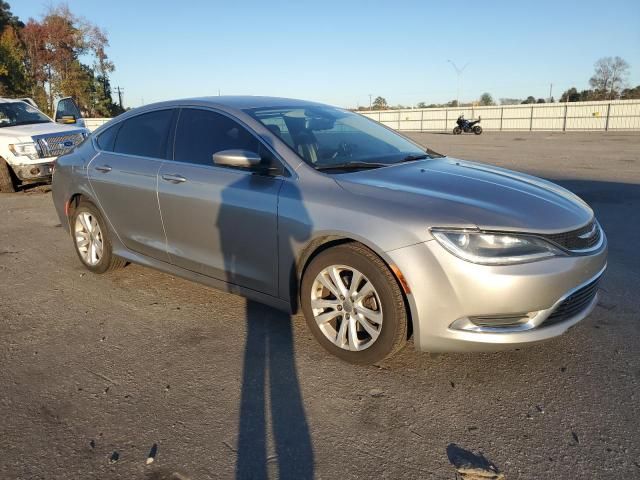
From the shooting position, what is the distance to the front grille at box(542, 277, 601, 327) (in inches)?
109

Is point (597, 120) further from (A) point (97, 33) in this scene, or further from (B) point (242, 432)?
(A) point (97, 33)

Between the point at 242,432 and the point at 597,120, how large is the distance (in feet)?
131

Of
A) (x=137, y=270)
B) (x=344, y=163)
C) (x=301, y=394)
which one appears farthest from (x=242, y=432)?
(x=137, y=270)

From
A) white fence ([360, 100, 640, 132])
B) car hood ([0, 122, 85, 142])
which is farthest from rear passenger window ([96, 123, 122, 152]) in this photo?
white fence ([360, 100, 640, 132])

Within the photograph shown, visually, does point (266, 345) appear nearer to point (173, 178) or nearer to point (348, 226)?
point (348, 226)

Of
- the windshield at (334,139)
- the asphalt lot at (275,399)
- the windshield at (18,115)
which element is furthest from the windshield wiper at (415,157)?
the windshield at (18,115)

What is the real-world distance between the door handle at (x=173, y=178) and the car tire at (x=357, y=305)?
1.34 m

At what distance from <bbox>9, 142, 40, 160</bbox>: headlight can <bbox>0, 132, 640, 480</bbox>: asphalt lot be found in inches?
254

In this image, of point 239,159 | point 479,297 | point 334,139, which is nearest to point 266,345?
point 239,159

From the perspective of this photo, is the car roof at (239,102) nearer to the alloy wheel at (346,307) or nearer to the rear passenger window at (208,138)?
the rear passenger window at (208,138)

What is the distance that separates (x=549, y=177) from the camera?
10117 millimetres

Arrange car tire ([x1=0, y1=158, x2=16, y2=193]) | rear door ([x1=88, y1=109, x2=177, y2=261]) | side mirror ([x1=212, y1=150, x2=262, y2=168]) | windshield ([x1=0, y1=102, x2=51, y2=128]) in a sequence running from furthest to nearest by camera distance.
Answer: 1. windshield ([x1=0, y1=102, x2=51, y2=128])
2. car tire ([x1=0, y1=158, x2=16, y2=193])
3. rear door ([x1=88, y1=109, x2=177, y2=261])
4. side mirror ([x1=212, y1=150, x2=262, y2=168])

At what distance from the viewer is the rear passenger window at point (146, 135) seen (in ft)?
13.7

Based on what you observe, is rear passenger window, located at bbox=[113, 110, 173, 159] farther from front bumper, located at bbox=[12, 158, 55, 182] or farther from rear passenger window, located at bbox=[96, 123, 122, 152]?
front bumper, located at bbox=[12, 158, 55, 182]
